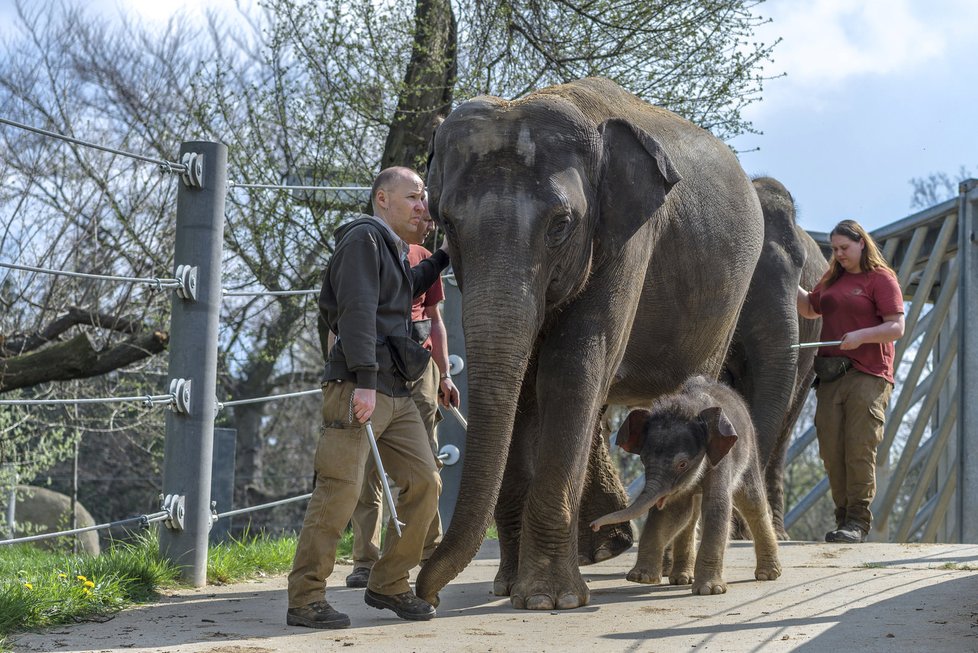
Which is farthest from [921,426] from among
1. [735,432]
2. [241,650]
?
[241,650]

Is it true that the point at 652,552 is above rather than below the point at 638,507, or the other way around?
below

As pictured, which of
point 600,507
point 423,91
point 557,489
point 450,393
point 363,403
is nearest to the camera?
point 363,403

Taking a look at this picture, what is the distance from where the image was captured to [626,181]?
581 cm

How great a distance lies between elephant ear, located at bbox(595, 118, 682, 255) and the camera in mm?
5785

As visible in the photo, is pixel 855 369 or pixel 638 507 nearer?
pixel 638 507

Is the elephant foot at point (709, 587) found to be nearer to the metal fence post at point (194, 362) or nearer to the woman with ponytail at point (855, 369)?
the metal fence post at point (194, 362)

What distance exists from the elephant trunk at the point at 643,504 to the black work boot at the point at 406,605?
799 mm

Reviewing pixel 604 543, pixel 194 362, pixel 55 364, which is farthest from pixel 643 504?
pixel 55 364

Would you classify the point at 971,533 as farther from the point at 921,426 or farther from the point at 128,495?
the point at 128,495

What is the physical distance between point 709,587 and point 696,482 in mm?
480

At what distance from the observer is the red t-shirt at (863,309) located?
8.59 metres

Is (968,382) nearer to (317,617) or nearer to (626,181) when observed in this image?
(626,181)

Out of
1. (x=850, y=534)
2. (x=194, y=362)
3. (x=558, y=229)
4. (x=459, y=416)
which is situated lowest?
(x=850, y=534)

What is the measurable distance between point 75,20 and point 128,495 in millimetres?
9323
